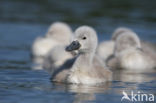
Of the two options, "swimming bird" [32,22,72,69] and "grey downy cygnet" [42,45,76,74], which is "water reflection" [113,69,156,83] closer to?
"grey downy cygnet" [42,45,76,74]

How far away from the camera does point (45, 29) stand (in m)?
23.3

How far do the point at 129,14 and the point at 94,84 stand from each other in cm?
1539

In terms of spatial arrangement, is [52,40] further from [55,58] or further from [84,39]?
[84,39]

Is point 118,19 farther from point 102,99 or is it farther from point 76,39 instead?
point 102,99

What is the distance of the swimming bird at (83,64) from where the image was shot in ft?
39.0

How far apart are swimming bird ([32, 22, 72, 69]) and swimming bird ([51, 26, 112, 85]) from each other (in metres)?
5.90

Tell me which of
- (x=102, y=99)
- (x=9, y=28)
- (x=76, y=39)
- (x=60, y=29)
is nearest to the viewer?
(x=102, y=99)

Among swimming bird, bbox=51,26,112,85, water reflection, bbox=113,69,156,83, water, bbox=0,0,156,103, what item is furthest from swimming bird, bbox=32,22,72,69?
swimming bird, bbox=51,26,112,85

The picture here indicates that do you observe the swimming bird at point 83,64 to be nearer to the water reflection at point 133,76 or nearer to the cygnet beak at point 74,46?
the cygnet beak at point 74,46

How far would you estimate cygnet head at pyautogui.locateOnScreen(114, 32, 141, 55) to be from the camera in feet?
51.3

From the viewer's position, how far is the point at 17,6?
28562 mm

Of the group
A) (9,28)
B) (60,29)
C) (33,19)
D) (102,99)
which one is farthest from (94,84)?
(33,19)

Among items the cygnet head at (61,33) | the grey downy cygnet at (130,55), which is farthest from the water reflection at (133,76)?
the cygnet head at (61,33)

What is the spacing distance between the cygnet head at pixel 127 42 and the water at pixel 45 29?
129cm
